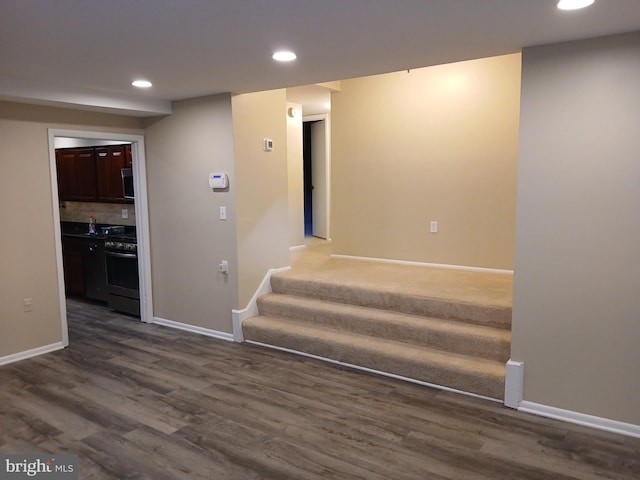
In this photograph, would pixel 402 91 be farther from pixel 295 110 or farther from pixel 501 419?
pixel 501 419

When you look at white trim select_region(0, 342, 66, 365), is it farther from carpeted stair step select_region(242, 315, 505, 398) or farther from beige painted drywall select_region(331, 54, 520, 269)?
beige painted drywall select_region(331, 54, 520, 269)

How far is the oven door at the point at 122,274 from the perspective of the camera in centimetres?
542

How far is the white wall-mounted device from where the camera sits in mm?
4523

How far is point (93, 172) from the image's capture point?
6121 millimetres

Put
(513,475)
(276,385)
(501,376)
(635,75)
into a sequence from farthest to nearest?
(276,385), (501,376), (635,75), (513,475)

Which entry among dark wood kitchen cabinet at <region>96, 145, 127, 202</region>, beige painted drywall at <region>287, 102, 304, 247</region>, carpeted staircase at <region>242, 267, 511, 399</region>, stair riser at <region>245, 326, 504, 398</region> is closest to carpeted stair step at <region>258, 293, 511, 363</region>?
carpeted staircase at <region>242, 267, 511, 399</region>

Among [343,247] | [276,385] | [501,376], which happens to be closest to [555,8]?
[501,376]

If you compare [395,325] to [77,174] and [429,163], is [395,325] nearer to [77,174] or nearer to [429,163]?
[429,163]

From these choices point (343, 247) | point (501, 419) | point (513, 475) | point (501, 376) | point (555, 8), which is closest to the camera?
point (555, 8)

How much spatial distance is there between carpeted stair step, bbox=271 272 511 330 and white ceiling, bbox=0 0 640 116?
6.07 ft

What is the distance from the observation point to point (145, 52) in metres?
2.95

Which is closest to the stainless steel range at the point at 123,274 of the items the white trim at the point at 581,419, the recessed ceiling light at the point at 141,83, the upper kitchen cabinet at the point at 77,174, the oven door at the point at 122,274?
the oven door at the point at 122,274

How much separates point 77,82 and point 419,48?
2.73 meters

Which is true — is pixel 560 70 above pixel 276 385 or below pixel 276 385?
above
